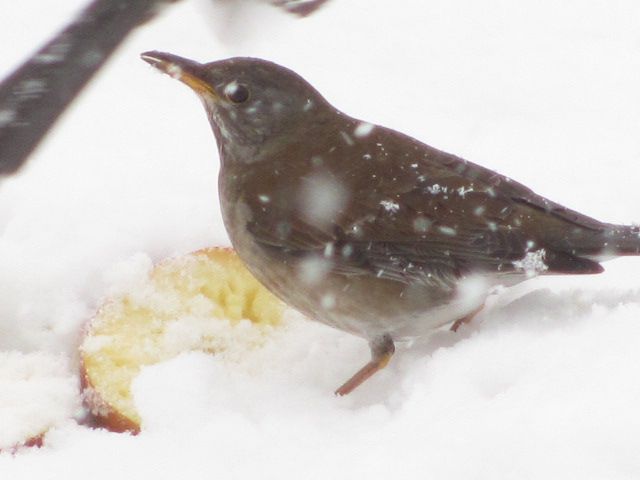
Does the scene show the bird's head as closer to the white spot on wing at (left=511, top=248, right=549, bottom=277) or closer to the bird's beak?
the bird's beak

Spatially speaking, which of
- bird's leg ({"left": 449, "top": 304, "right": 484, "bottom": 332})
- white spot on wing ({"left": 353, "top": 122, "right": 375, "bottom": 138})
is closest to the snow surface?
bird's leg ({"left": 449, "top": 304, "right": 484, "bottom": 332})

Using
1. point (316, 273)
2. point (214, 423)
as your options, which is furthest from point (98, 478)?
point (316, 273)

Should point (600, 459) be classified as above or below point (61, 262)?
above

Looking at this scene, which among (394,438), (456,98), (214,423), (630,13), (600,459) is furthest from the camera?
(630,13)

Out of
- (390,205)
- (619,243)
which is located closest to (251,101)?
(390,205)

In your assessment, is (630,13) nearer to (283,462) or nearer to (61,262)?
(61,262)

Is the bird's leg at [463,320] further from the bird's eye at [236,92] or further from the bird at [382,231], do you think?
the bird's eye at [236,92]
